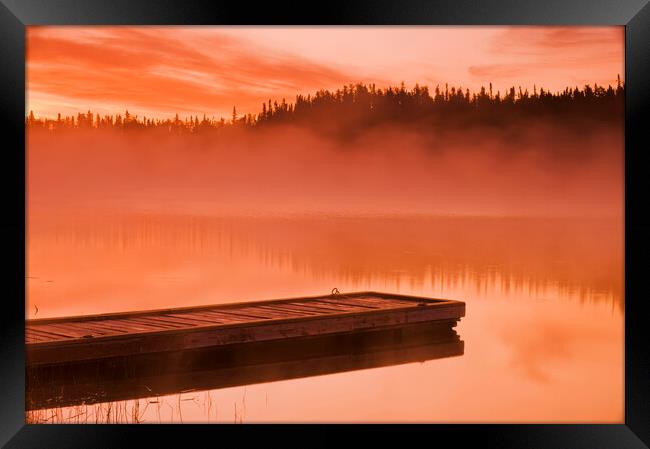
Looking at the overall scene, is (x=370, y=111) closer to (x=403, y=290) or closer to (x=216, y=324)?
(x=216, y=324)

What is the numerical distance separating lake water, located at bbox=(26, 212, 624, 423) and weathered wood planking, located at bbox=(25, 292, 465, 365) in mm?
328

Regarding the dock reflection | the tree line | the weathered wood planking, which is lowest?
the dock reflection

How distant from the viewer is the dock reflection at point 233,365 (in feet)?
19.3

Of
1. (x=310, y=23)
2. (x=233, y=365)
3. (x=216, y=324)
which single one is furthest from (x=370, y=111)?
(x=310, y=23)

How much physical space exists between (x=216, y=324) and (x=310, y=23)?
2.79 meters

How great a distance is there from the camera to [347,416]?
623cm

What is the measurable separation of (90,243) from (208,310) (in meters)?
1.74

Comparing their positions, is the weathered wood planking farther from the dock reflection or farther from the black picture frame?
the black picture frame

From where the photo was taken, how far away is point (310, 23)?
4.29 m

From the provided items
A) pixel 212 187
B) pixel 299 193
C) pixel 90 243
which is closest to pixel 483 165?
pixel 299 193

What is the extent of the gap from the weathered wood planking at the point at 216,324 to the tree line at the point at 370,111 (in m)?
1.47

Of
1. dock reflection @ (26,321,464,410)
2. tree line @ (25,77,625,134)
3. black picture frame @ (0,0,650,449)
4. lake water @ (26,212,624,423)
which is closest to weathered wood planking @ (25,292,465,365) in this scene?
dock reflection @ (26,321,464,410)

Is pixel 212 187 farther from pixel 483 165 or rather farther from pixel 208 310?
pixel 483 165

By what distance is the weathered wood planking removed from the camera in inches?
233
